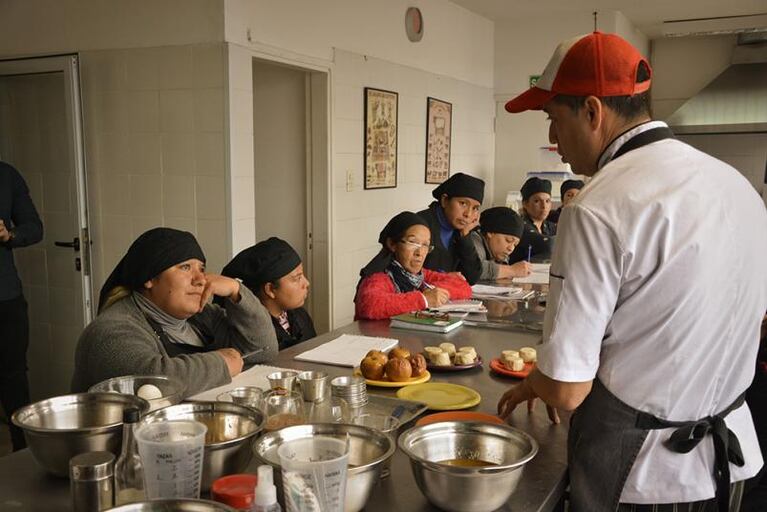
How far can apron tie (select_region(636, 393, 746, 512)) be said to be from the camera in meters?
1.34

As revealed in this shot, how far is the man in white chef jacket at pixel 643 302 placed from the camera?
1.26 meters

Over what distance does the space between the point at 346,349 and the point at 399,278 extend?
0.81 meters

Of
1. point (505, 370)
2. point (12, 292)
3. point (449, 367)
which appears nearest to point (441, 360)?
point (449, 367)

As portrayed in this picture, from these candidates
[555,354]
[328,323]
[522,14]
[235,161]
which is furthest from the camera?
[522,14]

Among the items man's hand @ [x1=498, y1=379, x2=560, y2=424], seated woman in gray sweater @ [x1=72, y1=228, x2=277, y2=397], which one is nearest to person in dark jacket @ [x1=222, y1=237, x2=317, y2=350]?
seated woman in gray sweater @ [x1=72, y1=228, x2=277, y2=397]

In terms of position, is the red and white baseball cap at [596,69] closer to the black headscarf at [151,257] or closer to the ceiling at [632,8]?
the black headscarf at [151,257]

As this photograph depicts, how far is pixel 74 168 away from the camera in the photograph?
12.4 feet

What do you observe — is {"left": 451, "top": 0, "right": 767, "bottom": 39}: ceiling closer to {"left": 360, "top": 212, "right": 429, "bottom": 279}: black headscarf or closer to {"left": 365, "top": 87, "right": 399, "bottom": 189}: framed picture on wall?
{"left": 365, "top": 87, "right": 399, "bottom": 189}: framed picture on wall

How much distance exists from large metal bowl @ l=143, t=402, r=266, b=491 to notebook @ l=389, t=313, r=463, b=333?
1.33 m

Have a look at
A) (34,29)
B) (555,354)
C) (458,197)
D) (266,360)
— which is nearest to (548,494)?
(555,354)

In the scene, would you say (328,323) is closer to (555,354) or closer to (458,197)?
(458,197)

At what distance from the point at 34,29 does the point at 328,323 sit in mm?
2461

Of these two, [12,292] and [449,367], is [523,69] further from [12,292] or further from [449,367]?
[449,367]

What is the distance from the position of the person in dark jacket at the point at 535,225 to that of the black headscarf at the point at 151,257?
10.00 ft
